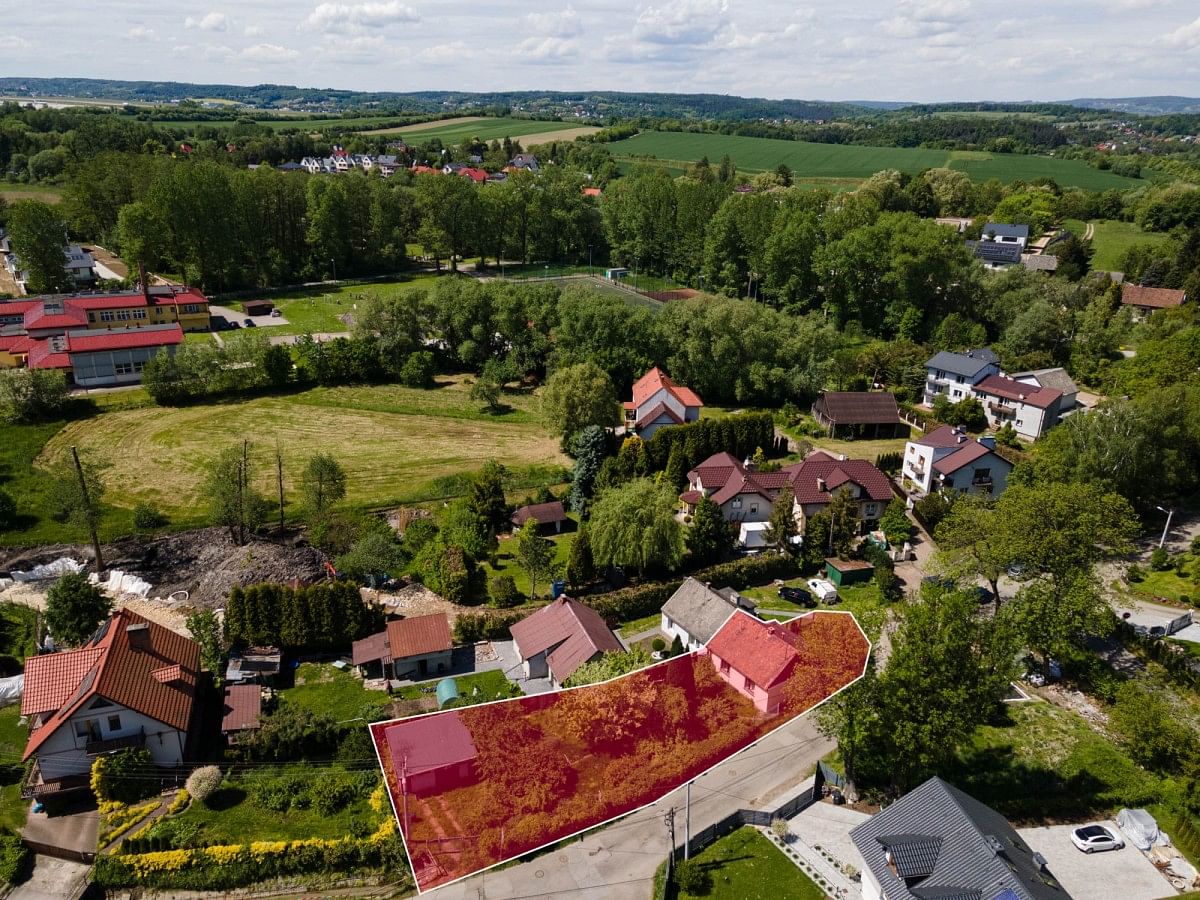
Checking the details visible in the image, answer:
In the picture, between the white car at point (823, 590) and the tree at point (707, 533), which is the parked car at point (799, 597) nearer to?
the white car at point (823, 590)

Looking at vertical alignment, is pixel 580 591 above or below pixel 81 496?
below

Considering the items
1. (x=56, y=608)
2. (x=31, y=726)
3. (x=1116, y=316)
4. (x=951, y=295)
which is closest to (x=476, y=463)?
(x=56, y=608)

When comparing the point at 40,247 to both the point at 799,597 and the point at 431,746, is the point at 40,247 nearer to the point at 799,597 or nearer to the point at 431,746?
the point at 799,597

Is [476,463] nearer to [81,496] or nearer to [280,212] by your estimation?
[81,496]

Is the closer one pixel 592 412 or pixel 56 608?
pixel 56 608

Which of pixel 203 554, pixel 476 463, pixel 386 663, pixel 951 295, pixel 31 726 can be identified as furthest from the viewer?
pixel 951 295

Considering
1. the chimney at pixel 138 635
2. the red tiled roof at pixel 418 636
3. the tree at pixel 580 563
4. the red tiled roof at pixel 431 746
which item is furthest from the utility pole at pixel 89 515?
the red tiled roof at pixel 431 746

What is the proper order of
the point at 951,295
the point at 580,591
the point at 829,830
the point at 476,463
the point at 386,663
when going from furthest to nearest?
the point at 951,295, the point at 476,463, the point at 580,591, the point at 386,663, the point at 829,830
